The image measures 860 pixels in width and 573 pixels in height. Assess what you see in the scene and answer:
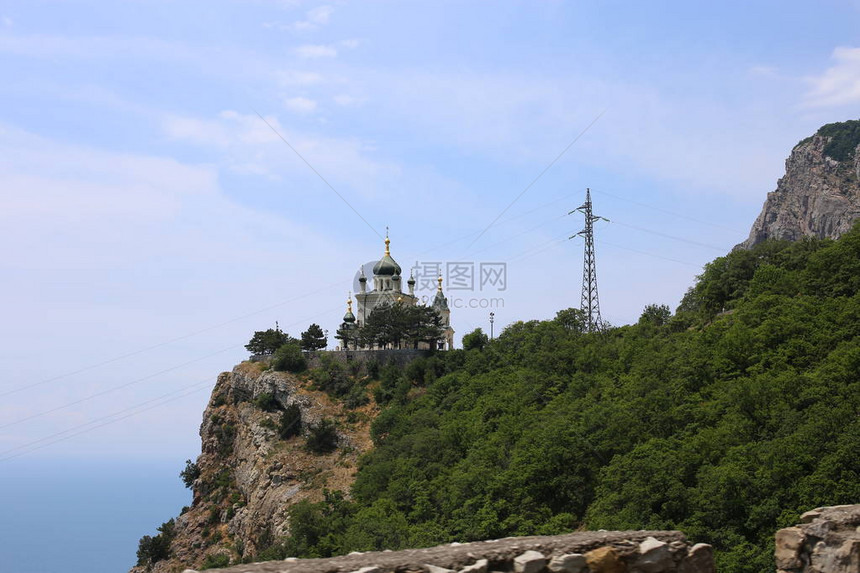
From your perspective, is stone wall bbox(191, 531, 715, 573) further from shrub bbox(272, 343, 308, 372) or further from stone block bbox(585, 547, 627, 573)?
shrub bbox(272, 343, 308, 372)

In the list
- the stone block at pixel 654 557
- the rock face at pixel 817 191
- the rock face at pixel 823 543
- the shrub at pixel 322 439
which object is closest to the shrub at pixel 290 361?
the shrub at pixel 322 439

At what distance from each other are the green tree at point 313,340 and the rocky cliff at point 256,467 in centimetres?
396

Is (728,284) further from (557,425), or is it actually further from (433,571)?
(433,571)

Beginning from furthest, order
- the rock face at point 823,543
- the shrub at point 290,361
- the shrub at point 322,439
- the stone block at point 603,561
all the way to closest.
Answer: the shrub at point 290,361 → the shrub at point 322,439 → the rock face at point 823,543 → the stone block at point 603,561

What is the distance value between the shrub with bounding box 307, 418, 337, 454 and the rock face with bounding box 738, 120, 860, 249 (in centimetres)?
6834

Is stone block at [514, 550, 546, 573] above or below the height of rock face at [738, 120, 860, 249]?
below

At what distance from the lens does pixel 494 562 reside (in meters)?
8.50

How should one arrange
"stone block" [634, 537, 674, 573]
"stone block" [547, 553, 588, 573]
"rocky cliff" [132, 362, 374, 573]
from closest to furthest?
"stone block" [547, 553, 588, 573] → "stone block" [634, 537, 674, 573] → "rocky cliff" [132, 362, 374, 573]

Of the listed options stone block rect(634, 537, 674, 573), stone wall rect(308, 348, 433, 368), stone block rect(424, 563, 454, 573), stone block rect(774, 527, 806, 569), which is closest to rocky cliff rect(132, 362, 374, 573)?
stone wall rect(308, 348, 433, 368)

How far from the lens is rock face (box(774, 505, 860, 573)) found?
9.69 metres

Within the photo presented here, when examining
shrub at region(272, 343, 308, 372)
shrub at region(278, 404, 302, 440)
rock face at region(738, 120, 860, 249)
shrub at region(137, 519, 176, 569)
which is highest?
rock face at region(738, 120, 860, 249)

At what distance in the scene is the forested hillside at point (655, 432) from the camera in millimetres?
24438

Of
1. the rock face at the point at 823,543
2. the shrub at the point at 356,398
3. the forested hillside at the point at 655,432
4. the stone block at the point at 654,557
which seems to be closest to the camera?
the stone block at the point at 654,557

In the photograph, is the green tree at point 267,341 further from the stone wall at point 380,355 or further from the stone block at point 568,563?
the stone block at point 568,563
